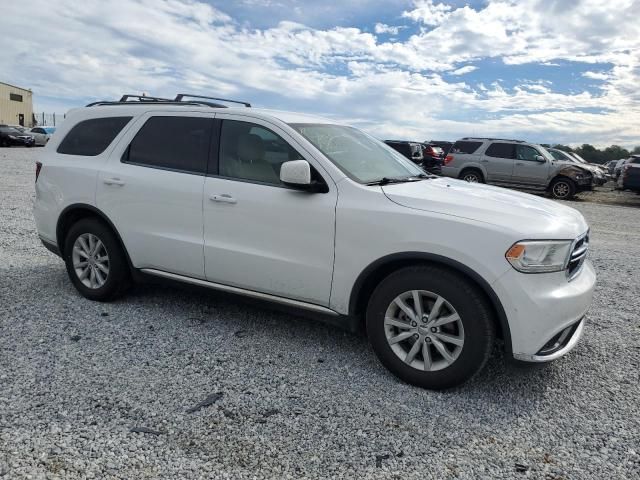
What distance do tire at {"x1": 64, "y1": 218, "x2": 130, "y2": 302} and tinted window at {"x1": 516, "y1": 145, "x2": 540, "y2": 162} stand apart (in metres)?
14.7

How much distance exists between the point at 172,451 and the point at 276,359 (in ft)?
3.80

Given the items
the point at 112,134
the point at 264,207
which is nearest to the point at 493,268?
the point at 264,207

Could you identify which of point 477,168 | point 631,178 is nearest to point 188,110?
point 477,168

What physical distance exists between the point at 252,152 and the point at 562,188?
590 inches

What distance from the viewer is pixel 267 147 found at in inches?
147

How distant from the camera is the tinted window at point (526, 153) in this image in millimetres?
16188

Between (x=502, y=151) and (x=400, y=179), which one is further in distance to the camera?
(x=502, y=151)

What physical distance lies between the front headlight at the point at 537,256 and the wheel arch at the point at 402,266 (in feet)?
0.70

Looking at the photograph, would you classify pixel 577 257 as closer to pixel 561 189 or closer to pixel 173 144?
pixel 173 144

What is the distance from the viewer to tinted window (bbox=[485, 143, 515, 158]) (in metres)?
16.3

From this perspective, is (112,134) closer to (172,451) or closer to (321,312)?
(321,312)

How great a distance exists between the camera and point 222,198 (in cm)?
374

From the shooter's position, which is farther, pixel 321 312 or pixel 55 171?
pixel 55 171

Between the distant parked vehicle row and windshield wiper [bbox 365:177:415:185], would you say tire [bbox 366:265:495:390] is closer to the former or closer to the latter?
windshield wiper [bbox 365:177:415:185]
